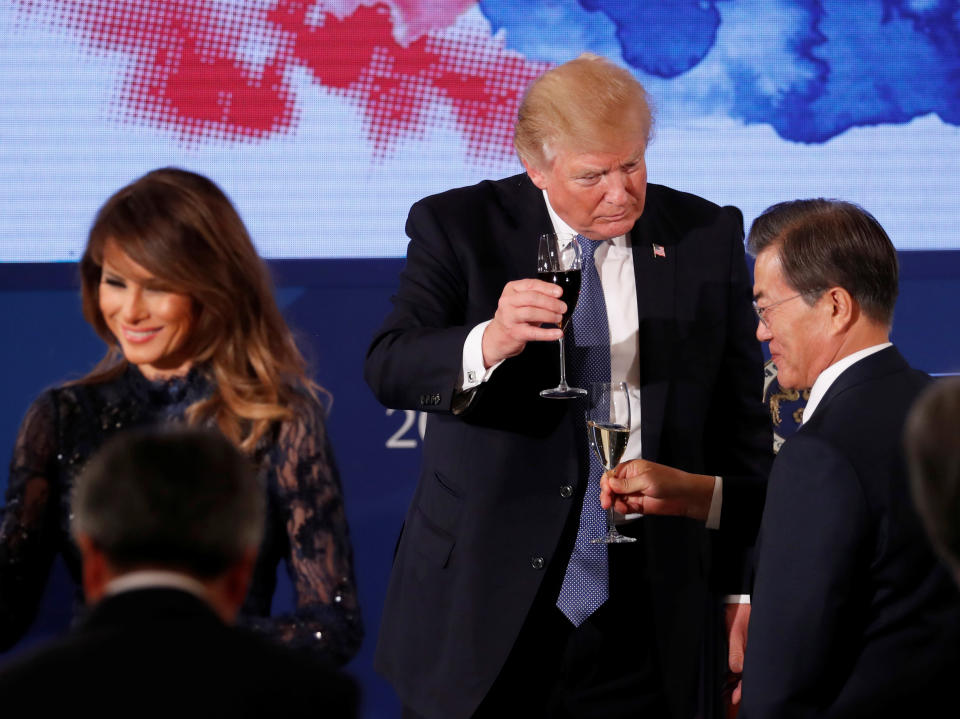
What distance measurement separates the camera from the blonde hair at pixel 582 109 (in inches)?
89.4

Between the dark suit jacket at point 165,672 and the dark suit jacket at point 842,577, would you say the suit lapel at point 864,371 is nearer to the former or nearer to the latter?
the dark suit jacket at point 842,577

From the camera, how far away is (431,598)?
235cm

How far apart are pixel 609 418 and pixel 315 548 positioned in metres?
0.58

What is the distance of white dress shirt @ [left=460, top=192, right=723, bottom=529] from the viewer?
7.72 feet

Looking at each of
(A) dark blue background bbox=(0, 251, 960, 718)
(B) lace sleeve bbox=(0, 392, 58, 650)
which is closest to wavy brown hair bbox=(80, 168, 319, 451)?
(B) lace sleeve bbox=(0, 392, 58, 650)

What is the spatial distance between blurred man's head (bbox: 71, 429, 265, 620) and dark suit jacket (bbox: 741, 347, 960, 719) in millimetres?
931

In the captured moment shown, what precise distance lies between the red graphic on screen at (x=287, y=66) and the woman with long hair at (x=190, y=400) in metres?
2.02

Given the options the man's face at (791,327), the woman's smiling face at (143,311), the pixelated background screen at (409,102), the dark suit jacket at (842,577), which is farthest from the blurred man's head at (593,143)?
the pixelated background screen at (409,102)

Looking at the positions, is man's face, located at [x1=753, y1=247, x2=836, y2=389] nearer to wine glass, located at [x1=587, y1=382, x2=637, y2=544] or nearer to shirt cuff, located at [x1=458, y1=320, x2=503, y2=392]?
wine glass, located at [x1=587, y1=382, x2=637, y2=544]

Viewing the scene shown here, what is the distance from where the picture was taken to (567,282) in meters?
2.12

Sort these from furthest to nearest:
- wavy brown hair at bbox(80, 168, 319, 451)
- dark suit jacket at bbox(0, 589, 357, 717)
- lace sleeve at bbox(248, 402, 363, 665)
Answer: wavy brown hair at bbox(80, 168, 319, 451), lace sleeve at bbox(248, 402, 363, 665), dark suit jacket at bbox(0, 589, 357, 717)

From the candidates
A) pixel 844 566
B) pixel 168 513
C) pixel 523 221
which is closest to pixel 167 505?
pixel 168 513

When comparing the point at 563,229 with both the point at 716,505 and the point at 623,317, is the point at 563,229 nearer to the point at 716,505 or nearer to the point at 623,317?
the point at 623,317

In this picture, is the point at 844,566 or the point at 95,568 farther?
the point at 844,566
